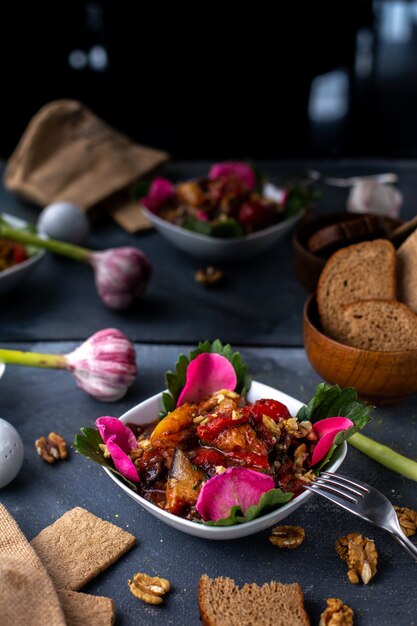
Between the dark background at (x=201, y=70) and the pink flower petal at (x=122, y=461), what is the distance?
245 cm

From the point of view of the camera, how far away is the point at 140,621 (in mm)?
1336

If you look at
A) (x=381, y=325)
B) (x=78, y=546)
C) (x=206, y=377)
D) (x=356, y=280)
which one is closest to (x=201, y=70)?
(x=356, y=280)

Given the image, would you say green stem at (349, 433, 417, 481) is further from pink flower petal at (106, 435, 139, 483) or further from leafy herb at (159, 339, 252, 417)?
pink flower petal at (106, 435, 139, 483)

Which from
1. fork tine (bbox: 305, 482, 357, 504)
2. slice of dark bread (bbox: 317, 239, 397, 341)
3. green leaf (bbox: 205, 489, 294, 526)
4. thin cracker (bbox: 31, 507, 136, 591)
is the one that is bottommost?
thin cracker (bbox: 31, 507, 136, 591)

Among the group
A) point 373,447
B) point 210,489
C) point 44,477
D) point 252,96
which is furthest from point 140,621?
point 252,96

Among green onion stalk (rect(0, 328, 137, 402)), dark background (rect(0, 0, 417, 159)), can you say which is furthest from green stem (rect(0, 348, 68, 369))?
dark background (rect(0, 0, 417, 159))

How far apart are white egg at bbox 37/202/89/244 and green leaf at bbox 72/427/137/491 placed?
1230 millimetres

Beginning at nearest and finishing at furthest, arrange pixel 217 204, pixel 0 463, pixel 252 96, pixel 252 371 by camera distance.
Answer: pixel 0 463 < pixel 252 371 < pixel 217 204 < pixel 252 96

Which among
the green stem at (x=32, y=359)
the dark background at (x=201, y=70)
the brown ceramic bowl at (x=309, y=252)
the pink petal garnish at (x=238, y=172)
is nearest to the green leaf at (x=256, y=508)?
the green stem at (x=32, y=359)

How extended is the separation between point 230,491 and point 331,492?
0.69 feet

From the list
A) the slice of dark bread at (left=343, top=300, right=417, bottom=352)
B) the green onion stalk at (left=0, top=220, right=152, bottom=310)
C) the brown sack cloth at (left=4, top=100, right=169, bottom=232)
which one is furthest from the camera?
the brown sack cloth at (left=4, top=100, right=169, bottom=232)

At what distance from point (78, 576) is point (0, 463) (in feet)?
→ 1.06

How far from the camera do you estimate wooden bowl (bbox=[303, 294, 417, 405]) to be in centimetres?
164

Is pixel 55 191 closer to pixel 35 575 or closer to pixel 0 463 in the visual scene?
pixel 0 463
